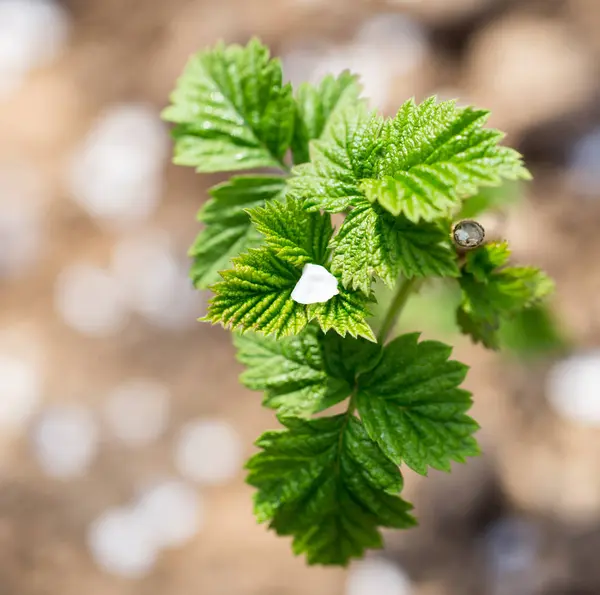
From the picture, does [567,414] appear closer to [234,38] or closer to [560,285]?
[560,285]

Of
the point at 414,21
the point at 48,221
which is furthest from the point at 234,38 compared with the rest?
the point at 48,221

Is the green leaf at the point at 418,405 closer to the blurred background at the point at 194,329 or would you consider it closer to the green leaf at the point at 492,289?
the green leaf at the point at 492,289

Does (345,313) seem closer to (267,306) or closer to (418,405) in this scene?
(267,306)

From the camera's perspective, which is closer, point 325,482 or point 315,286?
point 315,286

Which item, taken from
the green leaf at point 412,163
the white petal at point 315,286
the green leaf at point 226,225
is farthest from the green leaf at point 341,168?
the green leaf at point 226,225

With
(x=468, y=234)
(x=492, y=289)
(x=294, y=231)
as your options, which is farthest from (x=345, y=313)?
(x=492, y=289)

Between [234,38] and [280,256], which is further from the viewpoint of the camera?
[234,38]

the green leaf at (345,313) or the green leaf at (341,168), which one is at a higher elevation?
Answer: the green leaf at (341,168)
